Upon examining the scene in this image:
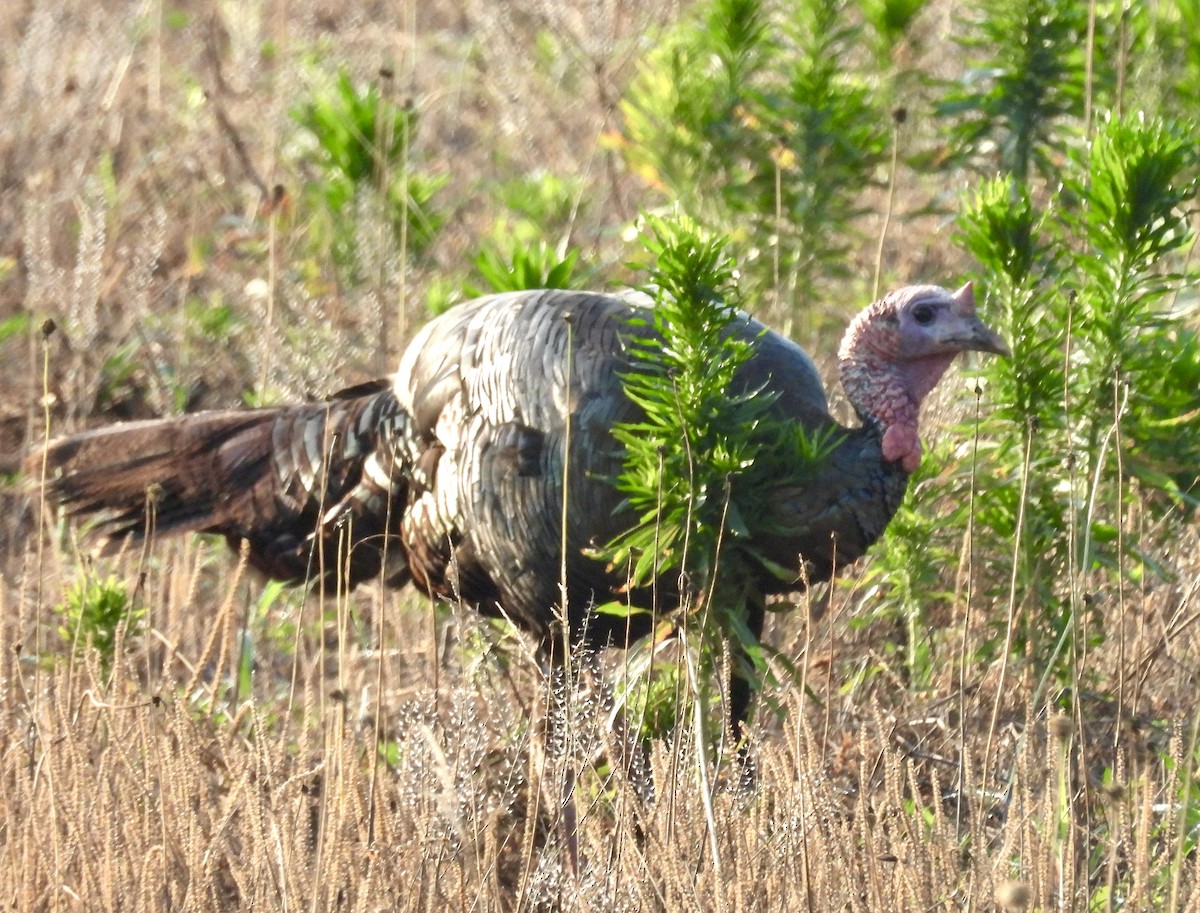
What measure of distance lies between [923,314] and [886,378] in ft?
0.47

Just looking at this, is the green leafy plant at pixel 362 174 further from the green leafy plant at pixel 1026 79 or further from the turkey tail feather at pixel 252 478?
the green leafy plant at pixel 1026 79

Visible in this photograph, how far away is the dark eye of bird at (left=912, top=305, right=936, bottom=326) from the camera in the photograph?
3.46 metres

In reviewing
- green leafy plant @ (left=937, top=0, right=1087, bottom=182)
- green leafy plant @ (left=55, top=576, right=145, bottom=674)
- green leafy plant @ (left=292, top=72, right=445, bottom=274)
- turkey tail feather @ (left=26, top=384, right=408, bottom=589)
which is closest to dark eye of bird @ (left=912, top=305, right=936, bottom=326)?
green leafy plant @ (left=937, top=0, right=1087, bottom=182)

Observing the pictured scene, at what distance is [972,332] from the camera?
3.35 m

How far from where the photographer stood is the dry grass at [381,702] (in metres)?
2.50

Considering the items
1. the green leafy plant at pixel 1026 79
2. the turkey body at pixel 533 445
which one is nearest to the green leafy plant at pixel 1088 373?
the turkey body at pixel 533 445

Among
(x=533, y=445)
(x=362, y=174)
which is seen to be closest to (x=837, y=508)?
(x=533, y=445)

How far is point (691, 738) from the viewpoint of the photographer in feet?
9.47

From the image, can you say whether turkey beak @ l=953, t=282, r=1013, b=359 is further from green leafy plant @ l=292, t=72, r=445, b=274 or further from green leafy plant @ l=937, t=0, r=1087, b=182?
green leafy plant @ l=292, t=72, r=445, b=274

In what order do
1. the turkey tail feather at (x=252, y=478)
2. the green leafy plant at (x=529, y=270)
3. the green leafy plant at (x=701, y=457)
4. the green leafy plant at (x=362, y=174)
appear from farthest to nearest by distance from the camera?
the green leafy plant at (x=362, y=174) < the green leafy plant at (x=529, y=270) < the turkey tail feather at (x=252, y=478) < the green leafy plant at (x=701, y=457)

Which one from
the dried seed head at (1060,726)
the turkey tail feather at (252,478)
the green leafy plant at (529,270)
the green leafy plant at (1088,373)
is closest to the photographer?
the dried seed head at (1060,726)

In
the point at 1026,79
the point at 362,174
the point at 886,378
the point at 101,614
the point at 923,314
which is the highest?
the point at 1026,79

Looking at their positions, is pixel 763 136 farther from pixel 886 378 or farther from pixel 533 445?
pixel 533 445

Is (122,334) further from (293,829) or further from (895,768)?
(895,768)
